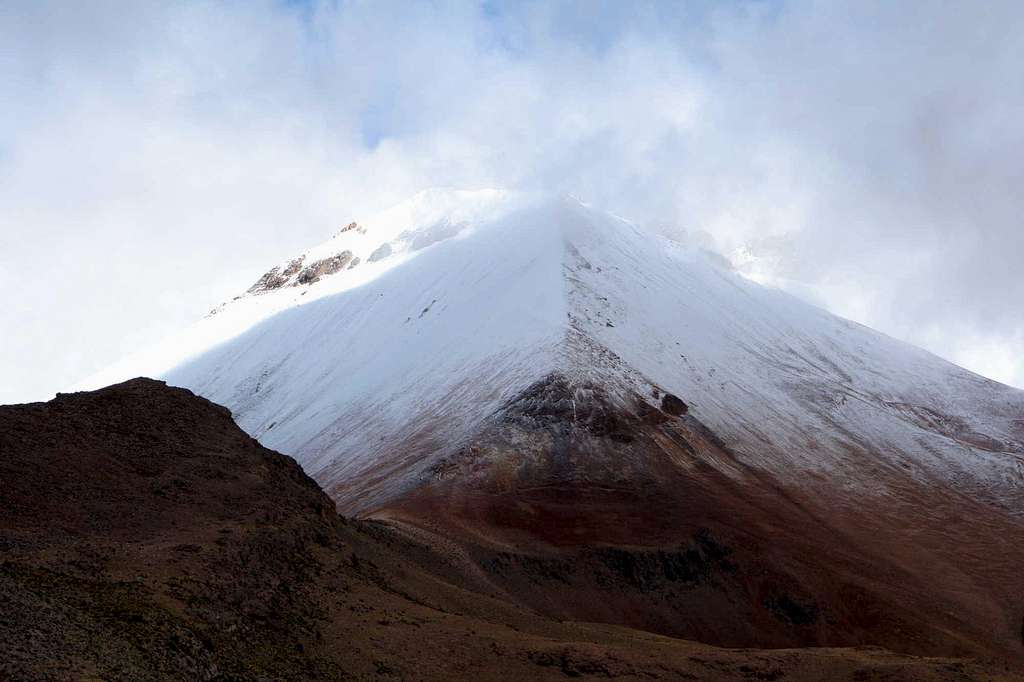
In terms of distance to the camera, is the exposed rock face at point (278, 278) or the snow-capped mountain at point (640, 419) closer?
the snow-capped mountain at point (640, 419)

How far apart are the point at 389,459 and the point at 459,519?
17.5 metres

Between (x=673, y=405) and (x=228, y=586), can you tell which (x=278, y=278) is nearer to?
(x=673, y=405)

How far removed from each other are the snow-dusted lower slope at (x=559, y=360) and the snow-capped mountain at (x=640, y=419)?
31 cm

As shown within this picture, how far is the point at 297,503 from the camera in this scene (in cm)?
3941

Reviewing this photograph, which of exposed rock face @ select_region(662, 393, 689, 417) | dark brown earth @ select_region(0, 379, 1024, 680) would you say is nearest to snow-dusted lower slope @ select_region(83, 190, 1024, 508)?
exposed rock face @ select_region(662, 393, 689, 417)

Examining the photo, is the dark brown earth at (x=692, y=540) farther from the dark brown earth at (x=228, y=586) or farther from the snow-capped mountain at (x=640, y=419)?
the dark brown earth at (x=228, y=586)

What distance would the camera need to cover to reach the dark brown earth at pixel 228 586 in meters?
25.6

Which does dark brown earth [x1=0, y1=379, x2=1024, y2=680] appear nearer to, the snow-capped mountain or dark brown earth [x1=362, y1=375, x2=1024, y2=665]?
dark brown earth [x1=362, y1=375, x2=1024, y2=665]

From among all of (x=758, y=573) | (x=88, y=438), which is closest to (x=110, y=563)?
(x=88, y=438)

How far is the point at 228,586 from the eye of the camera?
30.3 meters

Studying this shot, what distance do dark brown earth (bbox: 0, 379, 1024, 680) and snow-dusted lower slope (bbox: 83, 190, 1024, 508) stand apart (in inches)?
968

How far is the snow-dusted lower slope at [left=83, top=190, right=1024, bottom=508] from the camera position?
78875 mm

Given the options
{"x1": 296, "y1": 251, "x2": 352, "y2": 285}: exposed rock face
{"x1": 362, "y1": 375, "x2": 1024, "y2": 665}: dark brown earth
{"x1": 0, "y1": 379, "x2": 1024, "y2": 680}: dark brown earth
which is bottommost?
{"x1": 362, "y1": 375, "x2": 1024, "y2": 665}: dark brown earth

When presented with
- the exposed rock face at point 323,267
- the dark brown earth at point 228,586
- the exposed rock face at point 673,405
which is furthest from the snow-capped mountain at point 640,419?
the dark brown earth at point 228,586
